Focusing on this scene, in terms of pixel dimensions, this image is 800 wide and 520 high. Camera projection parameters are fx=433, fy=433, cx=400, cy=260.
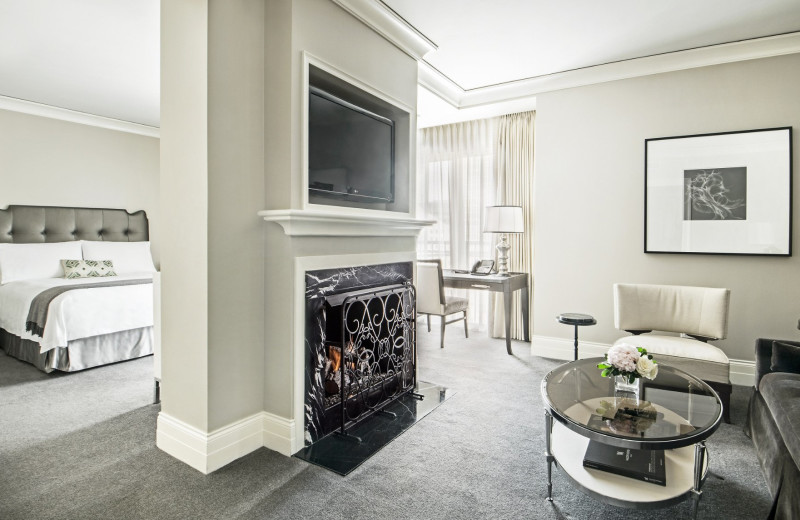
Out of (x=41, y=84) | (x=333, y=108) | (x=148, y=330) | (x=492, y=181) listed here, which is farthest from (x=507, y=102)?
(x=41, y=84)

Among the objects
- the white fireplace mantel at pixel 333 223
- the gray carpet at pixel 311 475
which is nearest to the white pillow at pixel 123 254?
the gray carpet at pixel 311 475

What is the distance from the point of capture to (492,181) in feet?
16.2

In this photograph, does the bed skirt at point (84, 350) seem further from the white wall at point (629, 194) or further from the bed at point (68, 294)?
the white wall at point (629, 194)

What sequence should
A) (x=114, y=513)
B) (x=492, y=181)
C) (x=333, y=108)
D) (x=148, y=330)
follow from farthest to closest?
(x=492, y=181) → (x=148, y=330) → (x=333, y=108) → (x=114, y=513)

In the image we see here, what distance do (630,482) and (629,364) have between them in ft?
1.69

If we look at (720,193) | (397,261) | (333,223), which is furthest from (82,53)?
(720,193)

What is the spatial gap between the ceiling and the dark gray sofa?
7.17ft

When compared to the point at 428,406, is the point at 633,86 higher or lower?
higher

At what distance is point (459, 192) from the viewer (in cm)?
516

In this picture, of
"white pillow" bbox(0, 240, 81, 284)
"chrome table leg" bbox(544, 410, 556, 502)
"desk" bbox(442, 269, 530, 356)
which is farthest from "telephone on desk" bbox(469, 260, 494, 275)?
"white pillow" bbox(0, 240, 81, 284)

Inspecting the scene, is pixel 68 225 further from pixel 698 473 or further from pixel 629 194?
pixel 698 473

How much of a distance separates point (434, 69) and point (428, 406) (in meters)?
2.77

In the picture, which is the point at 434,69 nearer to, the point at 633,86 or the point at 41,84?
the point at 633,86

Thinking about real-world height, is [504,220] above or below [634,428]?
above
